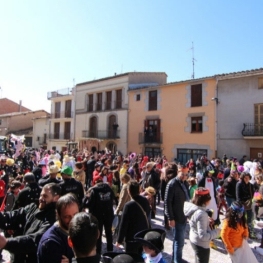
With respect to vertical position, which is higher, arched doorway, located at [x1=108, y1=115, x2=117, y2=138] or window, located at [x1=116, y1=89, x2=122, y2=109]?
window, located at [x1=116, y1=89, x2=122, y2=109]

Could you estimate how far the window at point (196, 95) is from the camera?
19.2 m

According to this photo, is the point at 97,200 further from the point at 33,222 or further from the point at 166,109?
the point at 166,109

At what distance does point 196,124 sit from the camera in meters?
19.4

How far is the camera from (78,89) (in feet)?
93.2

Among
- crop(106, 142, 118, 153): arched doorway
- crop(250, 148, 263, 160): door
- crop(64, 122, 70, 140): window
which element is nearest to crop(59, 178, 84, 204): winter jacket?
crop(250, 148, 263, 160): door

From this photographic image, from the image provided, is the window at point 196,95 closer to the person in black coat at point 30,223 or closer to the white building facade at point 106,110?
the white building facade at point 106,110

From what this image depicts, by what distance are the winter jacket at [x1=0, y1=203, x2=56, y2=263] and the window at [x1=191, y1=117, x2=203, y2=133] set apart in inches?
691

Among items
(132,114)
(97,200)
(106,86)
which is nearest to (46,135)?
(106,86)

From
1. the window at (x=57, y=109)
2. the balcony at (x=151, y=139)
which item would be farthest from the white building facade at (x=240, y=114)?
the window at (x=57, y=109)

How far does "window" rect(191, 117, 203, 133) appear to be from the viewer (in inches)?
754

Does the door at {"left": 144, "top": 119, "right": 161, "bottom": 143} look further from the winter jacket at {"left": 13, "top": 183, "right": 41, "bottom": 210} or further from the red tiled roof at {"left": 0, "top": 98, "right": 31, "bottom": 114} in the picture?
Result: the red tiled roof at {"left": 0, "top": 98, "right": 31, "bottom": 114}

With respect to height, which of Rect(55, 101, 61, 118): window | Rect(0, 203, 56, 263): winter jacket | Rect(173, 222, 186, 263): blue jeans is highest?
Rect(55, 101, 61, 118): window

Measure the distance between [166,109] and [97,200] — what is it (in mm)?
17337

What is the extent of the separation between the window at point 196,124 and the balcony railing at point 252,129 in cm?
315
